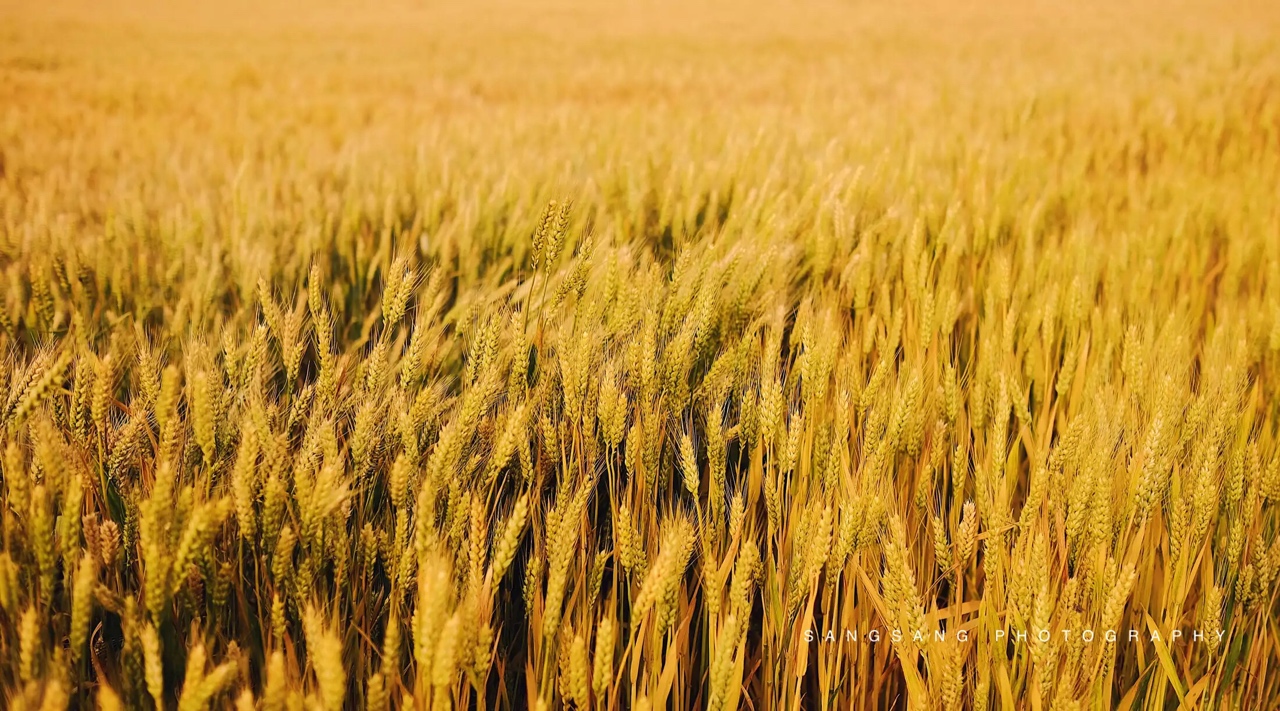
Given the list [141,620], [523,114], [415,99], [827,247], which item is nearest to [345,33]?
[415,99]

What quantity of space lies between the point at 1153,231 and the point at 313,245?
5.09 feet

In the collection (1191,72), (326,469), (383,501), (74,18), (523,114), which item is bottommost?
(383,501)

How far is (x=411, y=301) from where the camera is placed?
1220 mm

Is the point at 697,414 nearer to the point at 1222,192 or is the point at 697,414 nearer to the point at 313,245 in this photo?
the point at 313,245

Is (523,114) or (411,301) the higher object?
(523,114)

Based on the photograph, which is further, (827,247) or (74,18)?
(74,18)

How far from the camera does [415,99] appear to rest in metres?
3.26

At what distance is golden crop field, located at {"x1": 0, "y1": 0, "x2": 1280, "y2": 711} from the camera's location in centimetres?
53

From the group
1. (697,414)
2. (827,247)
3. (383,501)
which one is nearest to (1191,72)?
(827,247)

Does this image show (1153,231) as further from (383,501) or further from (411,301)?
(383,501)

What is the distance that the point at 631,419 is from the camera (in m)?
0.83

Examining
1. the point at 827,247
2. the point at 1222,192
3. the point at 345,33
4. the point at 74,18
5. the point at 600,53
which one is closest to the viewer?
the point at 827,247

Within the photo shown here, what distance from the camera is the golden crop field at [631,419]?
1.74ft

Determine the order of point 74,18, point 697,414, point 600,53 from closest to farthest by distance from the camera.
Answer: point 697,414
point 74,18
point 600,53
